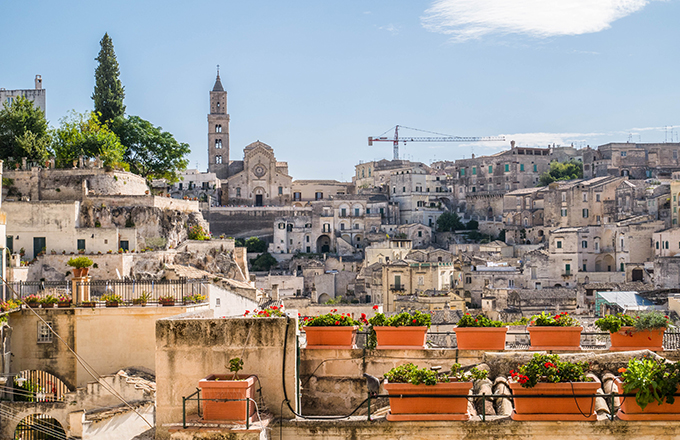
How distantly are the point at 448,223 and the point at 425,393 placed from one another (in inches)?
3220

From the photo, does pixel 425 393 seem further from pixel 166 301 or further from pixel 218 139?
pixel 218 139

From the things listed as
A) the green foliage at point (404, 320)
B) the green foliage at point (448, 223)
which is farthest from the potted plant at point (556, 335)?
the green foliage at point (448, 223)

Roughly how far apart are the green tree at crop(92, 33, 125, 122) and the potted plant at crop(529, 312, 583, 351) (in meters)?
50.8

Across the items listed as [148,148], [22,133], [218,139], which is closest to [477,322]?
[22,133]

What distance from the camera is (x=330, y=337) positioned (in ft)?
29.9

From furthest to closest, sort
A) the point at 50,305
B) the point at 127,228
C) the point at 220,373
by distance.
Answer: the point at 127,228, the point at 50,305, the point at 220,373

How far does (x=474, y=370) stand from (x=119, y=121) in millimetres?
50403

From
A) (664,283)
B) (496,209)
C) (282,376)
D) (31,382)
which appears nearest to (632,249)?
(664,283)

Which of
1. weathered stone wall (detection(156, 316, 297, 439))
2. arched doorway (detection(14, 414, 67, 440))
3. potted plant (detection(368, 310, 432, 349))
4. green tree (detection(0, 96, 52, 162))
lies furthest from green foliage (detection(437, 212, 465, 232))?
weathered stone wall (detection(156, 316, 297, 439))

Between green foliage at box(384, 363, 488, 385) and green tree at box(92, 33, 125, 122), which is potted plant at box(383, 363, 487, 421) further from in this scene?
green tree at box(92, 33, 125, 122)

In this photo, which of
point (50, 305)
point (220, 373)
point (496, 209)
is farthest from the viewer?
point (496, 209)

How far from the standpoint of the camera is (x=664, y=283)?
151 feet

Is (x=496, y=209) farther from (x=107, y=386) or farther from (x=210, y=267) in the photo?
(x=107, y=386)

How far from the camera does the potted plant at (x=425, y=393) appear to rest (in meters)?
7.22
